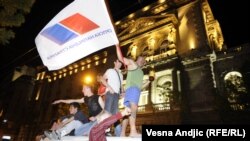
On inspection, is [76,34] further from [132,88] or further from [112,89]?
[132,88]

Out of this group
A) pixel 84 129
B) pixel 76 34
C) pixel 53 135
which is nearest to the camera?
pixel 76 34

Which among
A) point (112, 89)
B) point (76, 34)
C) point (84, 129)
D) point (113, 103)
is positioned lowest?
point (84, 129)

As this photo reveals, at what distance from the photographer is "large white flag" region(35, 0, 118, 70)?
5562 mm

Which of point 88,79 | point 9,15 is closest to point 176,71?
point 88,79

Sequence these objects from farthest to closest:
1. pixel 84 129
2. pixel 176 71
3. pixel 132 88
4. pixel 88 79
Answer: pixel 88 79 → pixel 176 71 → pixel 84 129 → pixel 132 88

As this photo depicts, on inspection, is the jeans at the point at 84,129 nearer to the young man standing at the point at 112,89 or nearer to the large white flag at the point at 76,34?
the young man standing at the point at 112,89

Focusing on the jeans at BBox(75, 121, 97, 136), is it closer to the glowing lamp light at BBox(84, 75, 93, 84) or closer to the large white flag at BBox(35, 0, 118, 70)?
the large white flag at BBox(35, 0, 118, 70)

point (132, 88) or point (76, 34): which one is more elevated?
point (76, 34)

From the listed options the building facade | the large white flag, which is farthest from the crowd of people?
the building facade

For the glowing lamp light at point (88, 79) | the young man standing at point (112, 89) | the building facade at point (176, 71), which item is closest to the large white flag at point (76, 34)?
the young man standing at point (112, 89)

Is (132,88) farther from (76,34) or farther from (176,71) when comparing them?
(176,71)

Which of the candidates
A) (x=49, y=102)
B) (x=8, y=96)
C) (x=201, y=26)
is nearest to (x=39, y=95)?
(x=49, y=102)

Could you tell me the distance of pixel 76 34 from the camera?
6148 mm

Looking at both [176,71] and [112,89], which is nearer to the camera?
[112,89]
